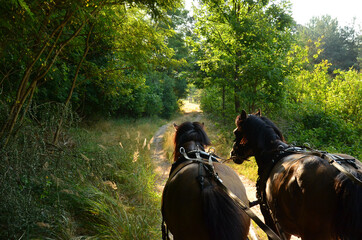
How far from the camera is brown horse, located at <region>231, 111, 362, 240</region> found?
1.78 metres

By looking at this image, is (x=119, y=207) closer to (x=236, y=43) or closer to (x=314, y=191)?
(x=314, y=191)

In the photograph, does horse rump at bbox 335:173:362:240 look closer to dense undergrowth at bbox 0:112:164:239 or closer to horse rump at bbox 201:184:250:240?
horse rump at bbox 201:184:250:240

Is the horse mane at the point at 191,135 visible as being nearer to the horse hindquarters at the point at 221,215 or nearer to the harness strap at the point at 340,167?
the horse hindquarters at the point at 221,215

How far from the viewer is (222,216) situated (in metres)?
1.67

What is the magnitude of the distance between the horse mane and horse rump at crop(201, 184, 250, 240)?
1165 mm

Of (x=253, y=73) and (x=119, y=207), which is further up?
(x=253, y=73)

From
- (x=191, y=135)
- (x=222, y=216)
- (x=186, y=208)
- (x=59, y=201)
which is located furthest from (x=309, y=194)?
(x=59, y=201)

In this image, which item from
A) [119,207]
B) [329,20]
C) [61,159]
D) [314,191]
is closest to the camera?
[314,191]

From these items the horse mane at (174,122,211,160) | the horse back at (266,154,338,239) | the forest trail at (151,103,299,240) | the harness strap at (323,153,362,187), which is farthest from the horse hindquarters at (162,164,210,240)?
the forest trail at (151,103,299,240)

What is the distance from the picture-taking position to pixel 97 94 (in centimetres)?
1114

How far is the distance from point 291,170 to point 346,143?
7.13 m

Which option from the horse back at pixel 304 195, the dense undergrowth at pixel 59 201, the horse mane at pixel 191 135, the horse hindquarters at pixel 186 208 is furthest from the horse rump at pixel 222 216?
the dense undergrowth at pixel 59 201

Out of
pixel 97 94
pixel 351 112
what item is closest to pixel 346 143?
pixel 351 112

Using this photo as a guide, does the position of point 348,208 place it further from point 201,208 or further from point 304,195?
point 201,208
